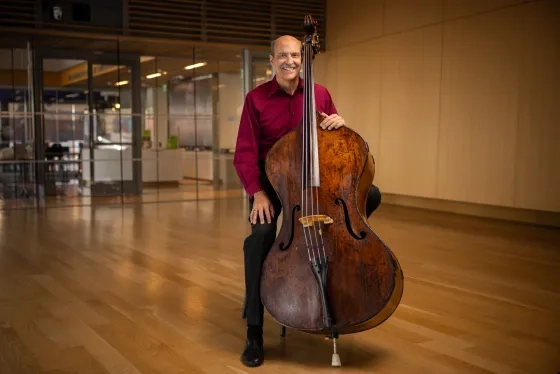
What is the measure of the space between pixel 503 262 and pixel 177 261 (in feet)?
8.10

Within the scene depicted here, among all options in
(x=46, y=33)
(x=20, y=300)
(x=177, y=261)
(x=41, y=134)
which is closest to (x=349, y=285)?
(x=20, y=300)

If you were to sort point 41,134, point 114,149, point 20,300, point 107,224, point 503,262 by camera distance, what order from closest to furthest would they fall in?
point 20,300 < point 503,262 < point 107,224 < point 41,134 < point 114,149

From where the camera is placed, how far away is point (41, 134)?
31.4 ft

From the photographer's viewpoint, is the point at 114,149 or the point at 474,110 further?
the point at 114,149

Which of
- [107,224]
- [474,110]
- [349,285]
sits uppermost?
[474,110]

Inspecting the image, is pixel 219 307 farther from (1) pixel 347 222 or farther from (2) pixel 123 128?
(2) pixel 123 128

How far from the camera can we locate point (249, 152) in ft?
8.98

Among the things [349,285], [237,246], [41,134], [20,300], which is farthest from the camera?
[41,134]

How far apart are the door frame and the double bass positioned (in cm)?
764

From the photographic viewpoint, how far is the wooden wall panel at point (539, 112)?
6.43 metres

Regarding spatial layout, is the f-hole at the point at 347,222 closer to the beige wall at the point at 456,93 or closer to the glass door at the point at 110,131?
the beige wall at the point at 456,93

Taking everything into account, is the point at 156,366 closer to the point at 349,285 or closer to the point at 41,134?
the point at 349,285

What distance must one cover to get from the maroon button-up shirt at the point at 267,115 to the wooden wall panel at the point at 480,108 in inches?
187

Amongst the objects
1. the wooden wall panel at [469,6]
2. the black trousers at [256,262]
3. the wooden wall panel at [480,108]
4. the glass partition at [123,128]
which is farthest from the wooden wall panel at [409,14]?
the black trousers at [256,262]
